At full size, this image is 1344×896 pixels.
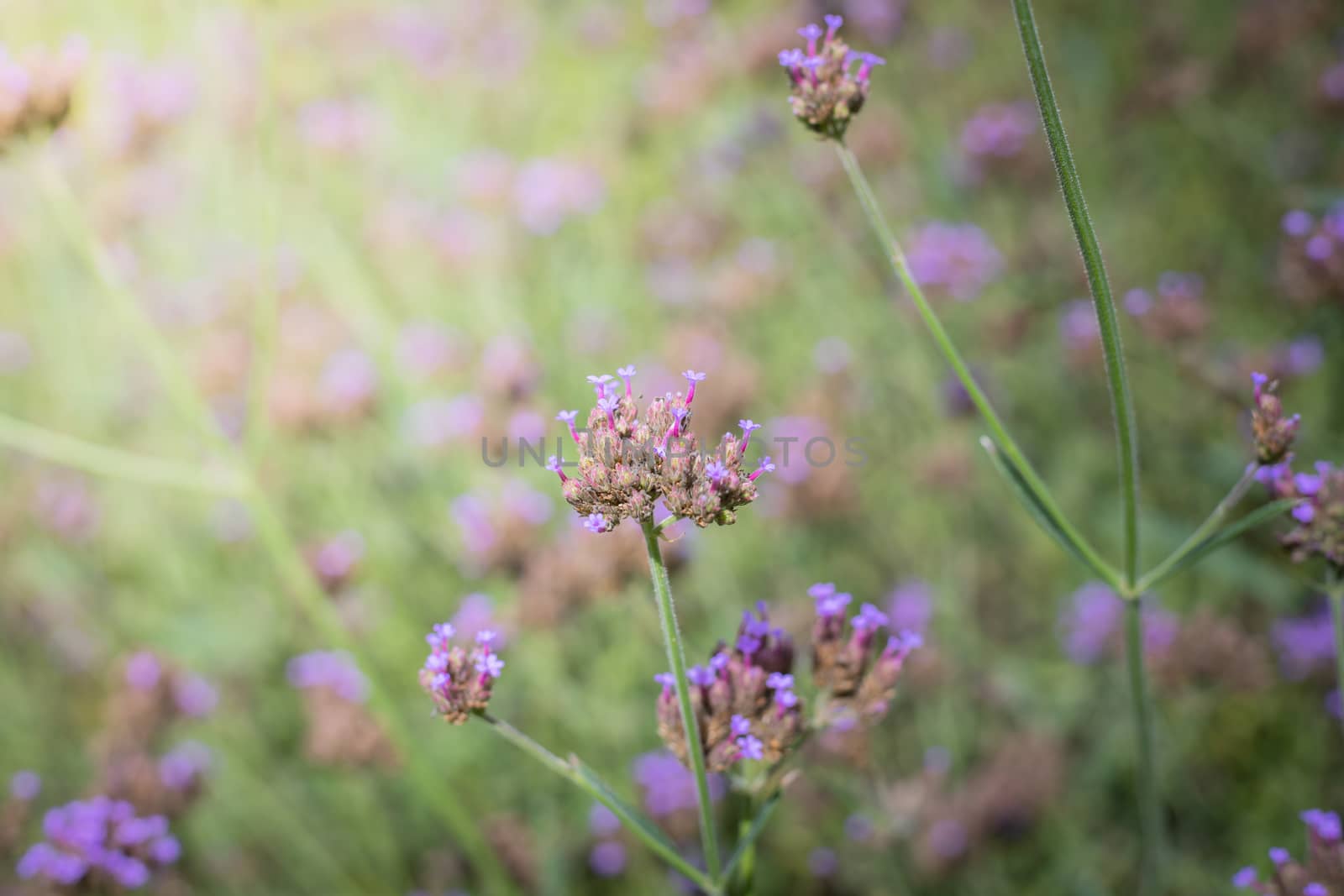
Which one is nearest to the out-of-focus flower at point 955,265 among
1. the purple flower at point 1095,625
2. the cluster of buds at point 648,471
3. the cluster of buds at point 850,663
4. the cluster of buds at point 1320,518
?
the purple flower at point 1095,625

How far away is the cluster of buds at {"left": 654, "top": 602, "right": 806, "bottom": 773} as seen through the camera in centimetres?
136

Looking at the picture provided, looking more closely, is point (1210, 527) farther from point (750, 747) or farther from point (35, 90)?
point (35, 90)

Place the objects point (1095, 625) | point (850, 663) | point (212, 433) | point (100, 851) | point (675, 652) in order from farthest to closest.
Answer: point (1095, 625), point (212, 433), point (100, 851), point (850, 663), point (675, 652)

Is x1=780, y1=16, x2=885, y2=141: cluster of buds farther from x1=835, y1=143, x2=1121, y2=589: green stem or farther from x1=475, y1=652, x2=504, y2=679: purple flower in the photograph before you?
x1=475, y1=652, x2=504, y2=679: purple flower

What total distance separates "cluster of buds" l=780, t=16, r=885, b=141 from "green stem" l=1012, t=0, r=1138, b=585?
0.85 feet

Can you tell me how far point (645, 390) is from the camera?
4.09 meters

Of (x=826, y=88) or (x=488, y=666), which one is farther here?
(x=826, y=88)

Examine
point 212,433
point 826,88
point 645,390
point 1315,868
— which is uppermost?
point 645,390

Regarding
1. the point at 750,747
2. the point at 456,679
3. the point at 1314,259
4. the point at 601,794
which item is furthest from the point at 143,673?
the point at 1314,259

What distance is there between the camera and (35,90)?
2.29 meters

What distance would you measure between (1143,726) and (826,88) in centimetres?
111

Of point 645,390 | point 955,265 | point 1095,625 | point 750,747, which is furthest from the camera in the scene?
point 645,390

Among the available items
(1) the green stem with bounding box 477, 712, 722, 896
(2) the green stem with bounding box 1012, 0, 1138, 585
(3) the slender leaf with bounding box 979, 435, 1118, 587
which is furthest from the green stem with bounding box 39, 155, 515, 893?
(2) the green stem with bounding box 1012, 0, 1138, 585

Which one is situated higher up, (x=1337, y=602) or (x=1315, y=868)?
(x=1337, y=602)
